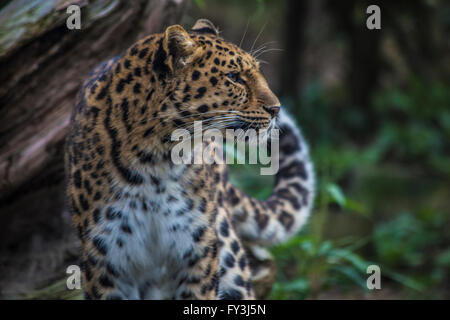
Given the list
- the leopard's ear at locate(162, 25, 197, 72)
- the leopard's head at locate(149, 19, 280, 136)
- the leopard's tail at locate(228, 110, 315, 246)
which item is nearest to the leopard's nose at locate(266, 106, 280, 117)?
the leopard's head at locate(149, 19, 280, 136)

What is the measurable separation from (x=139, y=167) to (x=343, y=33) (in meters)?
10.4

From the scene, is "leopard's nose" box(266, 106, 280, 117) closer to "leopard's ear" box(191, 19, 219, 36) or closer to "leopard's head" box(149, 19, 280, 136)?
"leopard's head" box(149, 19, 280, 136)

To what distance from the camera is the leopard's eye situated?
3955 mm

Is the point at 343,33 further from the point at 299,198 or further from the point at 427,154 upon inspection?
the point at 299,198

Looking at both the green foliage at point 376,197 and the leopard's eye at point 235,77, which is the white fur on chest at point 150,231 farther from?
the green foliage at point 376,197

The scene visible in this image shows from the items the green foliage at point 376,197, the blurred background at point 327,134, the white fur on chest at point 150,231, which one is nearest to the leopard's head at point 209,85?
the blurred background at point 327,134

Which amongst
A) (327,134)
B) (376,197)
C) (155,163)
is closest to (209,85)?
(155,163)

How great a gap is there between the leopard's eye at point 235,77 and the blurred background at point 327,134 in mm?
302

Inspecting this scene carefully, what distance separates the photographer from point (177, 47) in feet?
12.5

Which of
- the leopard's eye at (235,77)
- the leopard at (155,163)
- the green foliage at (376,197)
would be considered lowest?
the green foliage at (376,197)

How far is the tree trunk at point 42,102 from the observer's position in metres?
4.94

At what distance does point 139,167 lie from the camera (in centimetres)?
407
